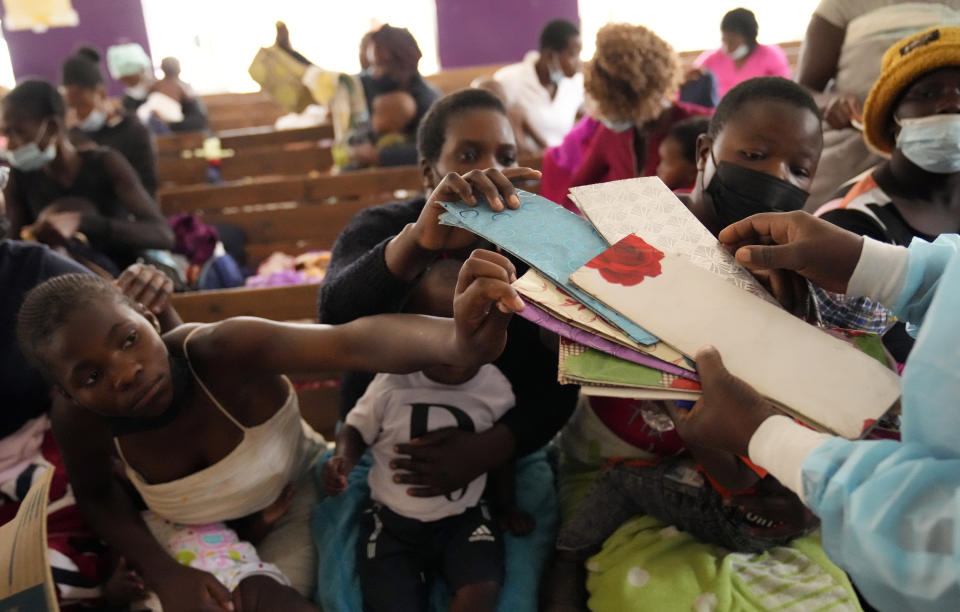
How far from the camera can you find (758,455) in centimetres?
75

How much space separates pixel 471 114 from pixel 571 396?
2.44 ft

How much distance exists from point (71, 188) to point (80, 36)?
8.23 m

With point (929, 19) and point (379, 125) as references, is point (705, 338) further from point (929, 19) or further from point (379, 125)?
point (379, 125)

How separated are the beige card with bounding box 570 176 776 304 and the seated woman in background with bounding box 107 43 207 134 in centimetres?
628

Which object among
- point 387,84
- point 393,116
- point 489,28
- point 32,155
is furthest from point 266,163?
point 489,28

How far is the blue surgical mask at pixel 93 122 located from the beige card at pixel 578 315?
336 centimetres

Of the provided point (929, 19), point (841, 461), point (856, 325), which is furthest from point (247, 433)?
point (929, 19)

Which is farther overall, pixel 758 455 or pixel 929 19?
pixel 929 19

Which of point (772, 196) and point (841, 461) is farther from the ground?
point (772, 196)

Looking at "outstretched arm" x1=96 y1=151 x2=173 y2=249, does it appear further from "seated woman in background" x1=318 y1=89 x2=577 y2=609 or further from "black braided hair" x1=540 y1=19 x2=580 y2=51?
"black braided hair" x1=540 y1=19 x2=580 y2=51

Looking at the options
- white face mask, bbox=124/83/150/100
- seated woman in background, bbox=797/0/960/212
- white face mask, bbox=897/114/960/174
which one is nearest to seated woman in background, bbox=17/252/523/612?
white face mask, bbox=897/114/960/174

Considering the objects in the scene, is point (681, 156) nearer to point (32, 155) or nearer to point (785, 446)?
point (785, 446)

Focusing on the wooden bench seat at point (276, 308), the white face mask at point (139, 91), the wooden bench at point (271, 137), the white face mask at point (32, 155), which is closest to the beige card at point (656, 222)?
the wooden bench seat at point (276, 308)

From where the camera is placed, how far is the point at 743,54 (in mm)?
4043
